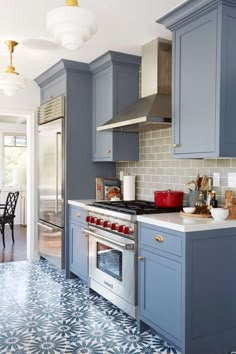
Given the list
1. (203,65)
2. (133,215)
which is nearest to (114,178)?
(133,215)

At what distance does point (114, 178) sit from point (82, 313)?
1829mm

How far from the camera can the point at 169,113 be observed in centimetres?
310

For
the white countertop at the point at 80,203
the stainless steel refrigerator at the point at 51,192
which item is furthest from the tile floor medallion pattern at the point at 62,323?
the white countertop at the point at 80,203

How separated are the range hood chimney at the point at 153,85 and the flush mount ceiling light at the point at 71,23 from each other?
1221 mm

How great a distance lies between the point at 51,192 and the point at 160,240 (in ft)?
7.47

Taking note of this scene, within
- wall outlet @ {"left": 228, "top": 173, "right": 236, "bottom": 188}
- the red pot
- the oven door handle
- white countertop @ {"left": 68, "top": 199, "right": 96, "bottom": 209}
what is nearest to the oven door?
the oven door handle

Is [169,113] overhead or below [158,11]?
below

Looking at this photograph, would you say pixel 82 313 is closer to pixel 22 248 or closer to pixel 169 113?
pixel 169 113

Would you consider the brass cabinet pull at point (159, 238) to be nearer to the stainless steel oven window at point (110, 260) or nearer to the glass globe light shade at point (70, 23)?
the stainless steel oven window at point (110, 260)

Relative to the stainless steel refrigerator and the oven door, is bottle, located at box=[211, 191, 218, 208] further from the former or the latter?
the stainless steel refrigerator

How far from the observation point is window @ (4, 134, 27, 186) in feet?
28.8

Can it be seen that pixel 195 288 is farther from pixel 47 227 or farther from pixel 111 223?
pixel 47 227

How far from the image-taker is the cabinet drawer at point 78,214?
12.8 feet

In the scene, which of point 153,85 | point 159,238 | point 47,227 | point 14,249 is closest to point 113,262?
point 159,238
